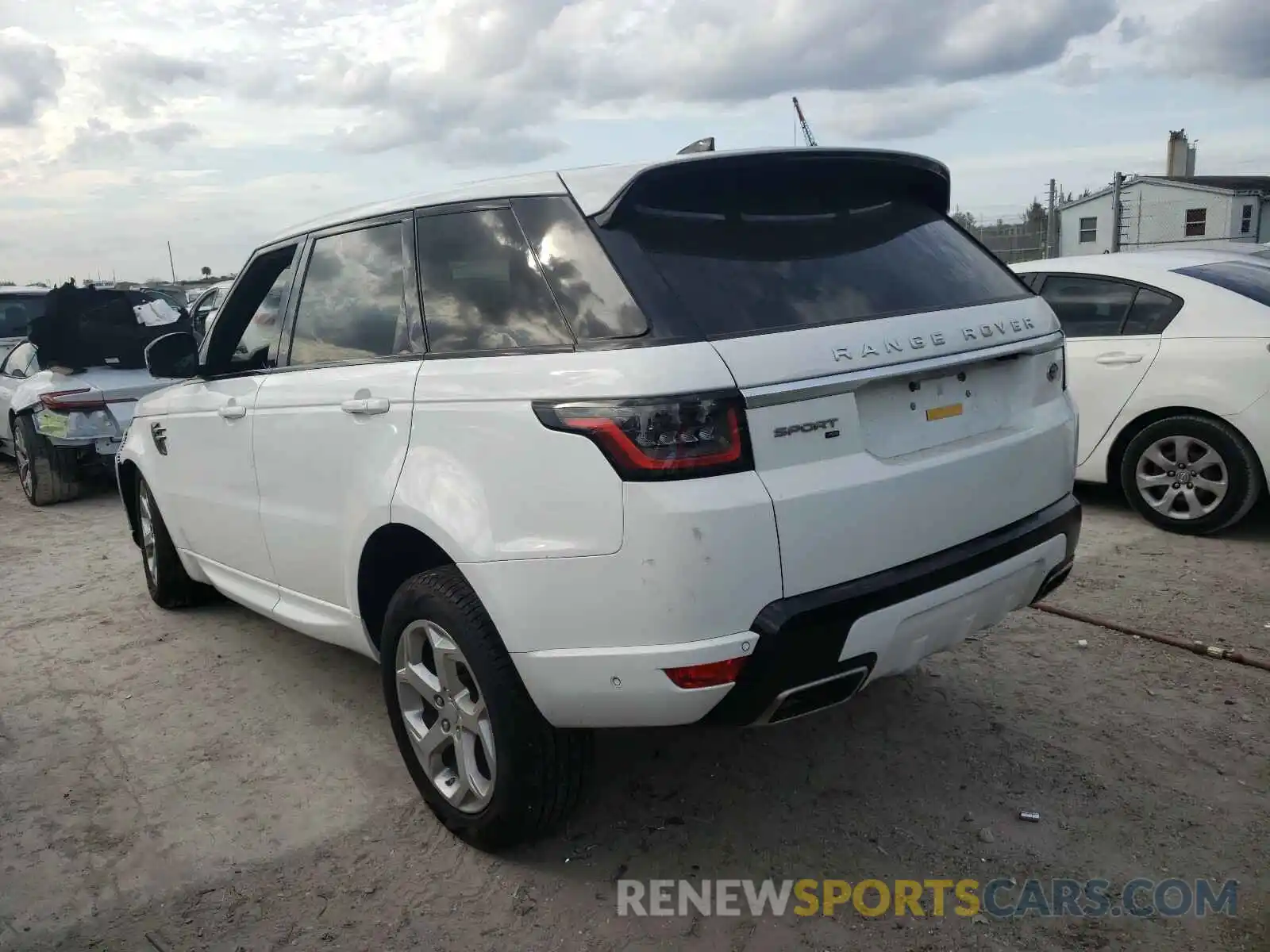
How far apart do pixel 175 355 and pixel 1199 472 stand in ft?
17.2

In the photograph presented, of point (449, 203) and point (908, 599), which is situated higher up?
point (449, 203)

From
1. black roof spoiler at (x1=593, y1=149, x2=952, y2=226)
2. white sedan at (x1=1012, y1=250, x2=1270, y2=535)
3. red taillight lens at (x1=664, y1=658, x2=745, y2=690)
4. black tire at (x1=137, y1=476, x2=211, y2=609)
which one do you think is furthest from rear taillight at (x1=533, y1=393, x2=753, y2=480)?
white sedan at (x1=1012, y1=250, x2=1270, y2=535)

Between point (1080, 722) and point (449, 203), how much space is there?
9.01ft

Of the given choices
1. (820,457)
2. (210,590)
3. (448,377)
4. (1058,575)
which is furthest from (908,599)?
(210,590)

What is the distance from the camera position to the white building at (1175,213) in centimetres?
2858

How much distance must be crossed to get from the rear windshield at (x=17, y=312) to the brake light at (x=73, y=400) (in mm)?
3403

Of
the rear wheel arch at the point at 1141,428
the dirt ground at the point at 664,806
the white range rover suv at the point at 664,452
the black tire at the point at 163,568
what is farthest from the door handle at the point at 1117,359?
the black tire at the point at 163,568

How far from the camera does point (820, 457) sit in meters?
2.42

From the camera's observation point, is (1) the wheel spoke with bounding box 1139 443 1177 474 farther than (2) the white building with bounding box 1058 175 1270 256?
No

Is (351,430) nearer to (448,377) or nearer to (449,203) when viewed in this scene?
(448,377)

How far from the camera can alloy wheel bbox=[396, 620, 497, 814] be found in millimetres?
2855

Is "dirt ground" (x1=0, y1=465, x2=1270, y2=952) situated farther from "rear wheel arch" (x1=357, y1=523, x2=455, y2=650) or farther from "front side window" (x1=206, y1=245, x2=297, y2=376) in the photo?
"front side window" (x1=206, y1=245, x2=297, y2=376)

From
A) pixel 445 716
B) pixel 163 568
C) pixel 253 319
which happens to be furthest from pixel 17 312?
pixel 445 716

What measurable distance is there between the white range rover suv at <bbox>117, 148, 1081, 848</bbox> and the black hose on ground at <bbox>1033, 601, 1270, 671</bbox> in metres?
1.37
